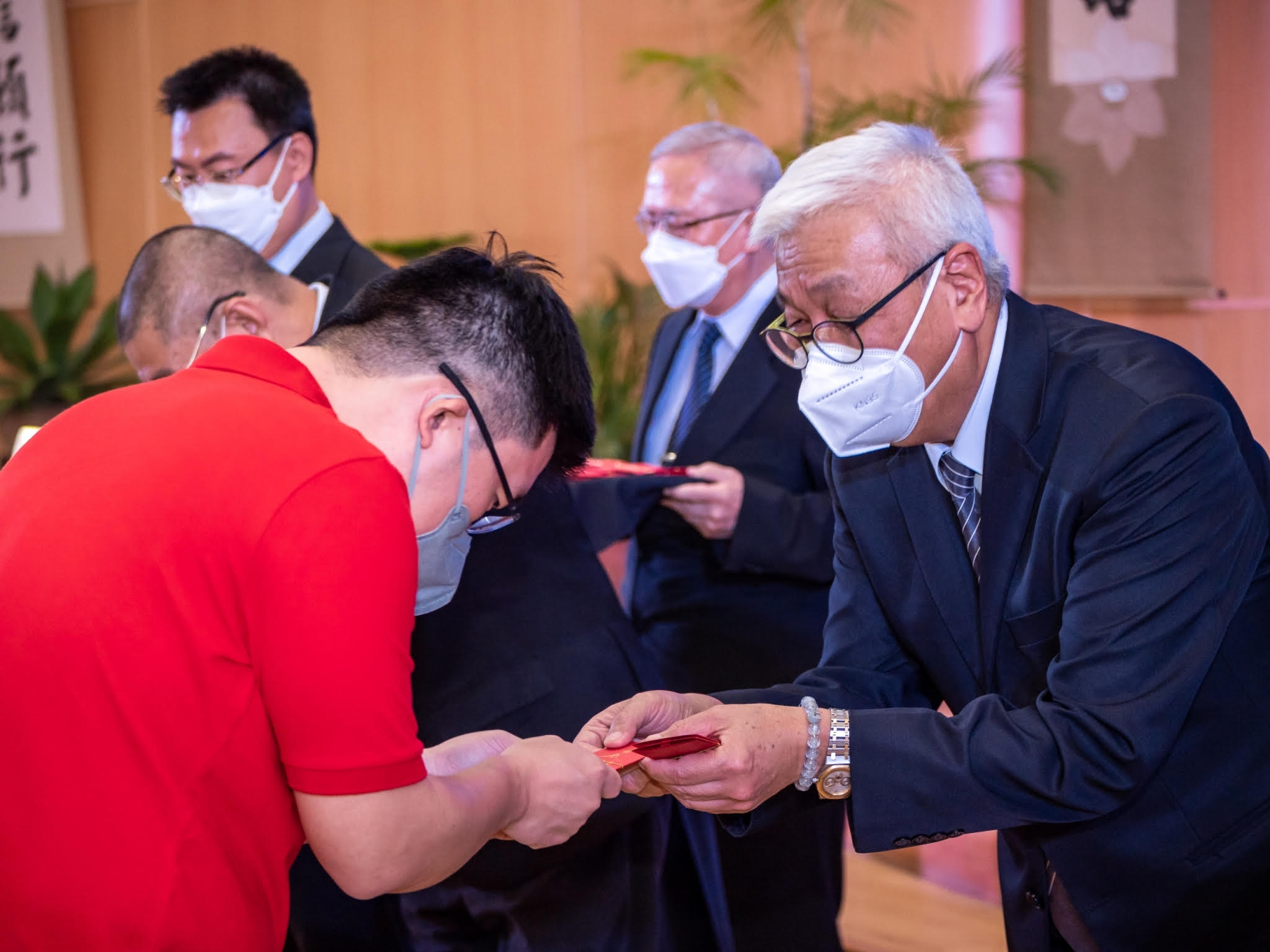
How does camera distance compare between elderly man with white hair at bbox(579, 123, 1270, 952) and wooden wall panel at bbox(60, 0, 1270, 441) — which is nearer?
elderly man with white hair at bbox(579, 123, 1270, 952)

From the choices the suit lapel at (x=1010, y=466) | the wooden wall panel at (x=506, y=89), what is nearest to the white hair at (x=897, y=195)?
the suit lapel at (x=1010, y=466)

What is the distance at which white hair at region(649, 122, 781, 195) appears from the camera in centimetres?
262

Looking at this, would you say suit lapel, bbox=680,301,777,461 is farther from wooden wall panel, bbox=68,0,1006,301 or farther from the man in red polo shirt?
wooden wall panel, bbox=68,0,1006,301

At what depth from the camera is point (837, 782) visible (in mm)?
1414

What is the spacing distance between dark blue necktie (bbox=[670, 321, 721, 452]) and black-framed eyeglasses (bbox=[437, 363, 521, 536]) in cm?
93

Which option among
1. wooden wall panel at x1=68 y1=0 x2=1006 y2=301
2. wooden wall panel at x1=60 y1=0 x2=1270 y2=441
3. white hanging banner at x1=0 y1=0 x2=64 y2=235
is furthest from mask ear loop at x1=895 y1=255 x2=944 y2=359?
white hanging banner at x1=0 y1=0 x2=64 y2=235

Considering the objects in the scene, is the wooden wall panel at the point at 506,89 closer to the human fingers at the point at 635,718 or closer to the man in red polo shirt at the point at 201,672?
the human fingers at the point at 635,718

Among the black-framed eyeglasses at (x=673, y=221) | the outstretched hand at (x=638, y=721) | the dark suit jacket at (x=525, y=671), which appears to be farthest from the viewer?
the black-framed eyeglasses at (x=673, y=221)

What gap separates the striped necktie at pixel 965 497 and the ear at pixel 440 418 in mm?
649

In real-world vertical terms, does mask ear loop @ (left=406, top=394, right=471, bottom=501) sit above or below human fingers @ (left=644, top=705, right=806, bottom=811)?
above

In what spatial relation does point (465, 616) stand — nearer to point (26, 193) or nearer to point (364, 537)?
point (364, 537)

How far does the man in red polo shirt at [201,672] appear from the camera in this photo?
0.99m

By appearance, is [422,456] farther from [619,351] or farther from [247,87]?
[619,351]

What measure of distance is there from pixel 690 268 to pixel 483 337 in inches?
51.9
